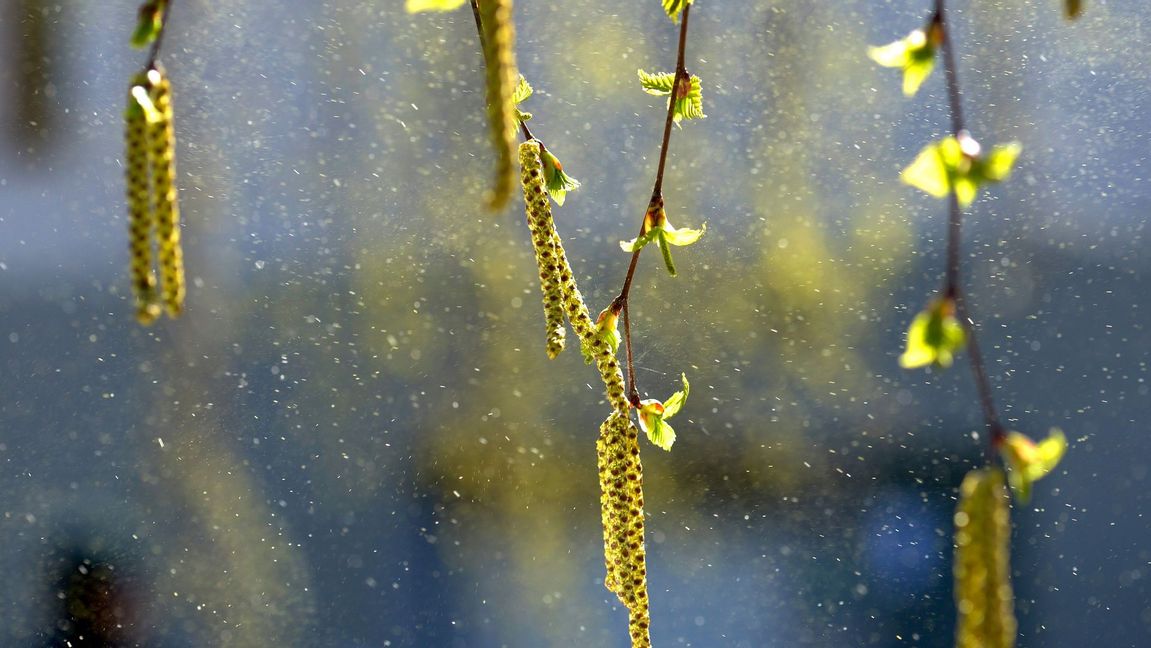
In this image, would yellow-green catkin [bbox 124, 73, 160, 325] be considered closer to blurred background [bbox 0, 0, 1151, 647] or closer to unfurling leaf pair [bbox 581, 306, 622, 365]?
unfurling leaf pair [bbox 581, 306, 622, 365]

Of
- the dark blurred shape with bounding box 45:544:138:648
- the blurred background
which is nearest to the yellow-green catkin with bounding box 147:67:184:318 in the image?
the blurred background

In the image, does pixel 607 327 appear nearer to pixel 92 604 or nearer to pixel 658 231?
pixel 658 231

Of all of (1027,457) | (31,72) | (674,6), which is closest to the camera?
(1027,457)

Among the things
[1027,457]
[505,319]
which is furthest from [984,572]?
[505,319]

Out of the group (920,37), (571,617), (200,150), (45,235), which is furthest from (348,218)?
(920,37)

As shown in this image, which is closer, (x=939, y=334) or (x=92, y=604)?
(x=939, y=334)

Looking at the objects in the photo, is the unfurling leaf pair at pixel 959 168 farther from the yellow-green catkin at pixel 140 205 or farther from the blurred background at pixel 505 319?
the blurred background at pixel 505 319
